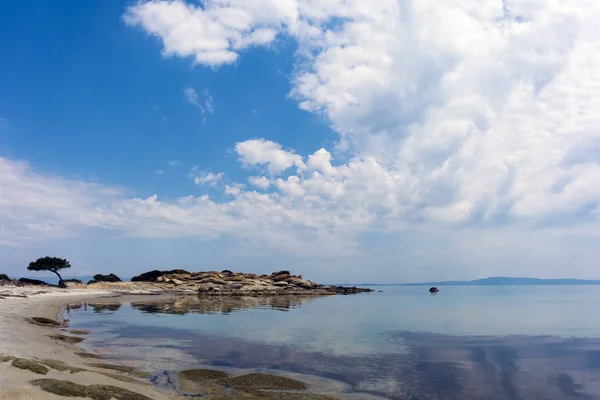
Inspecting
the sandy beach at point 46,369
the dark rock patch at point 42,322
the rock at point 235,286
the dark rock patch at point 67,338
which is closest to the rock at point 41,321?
the dark rock patch at point 42,322

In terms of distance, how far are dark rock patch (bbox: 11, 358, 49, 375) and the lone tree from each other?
86.2 metres

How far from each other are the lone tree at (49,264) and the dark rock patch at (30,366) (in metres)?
86.2

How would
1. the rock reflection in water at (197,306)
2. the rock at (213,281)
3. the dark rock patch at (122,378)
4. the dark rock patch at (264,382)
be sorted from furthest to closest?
1. the rock at (213,281)
2. the rock reflection in water at (197,306)
3. the dark rock patch at (264,382)
4. the dark rock patch at (122,378)

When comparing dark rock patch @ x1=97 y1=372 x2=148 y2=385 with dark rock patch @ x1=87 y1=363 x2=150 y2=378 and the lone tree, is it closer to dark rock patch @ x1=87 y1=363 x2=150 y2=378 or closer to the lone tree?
dark rock patch @ x1=87 y1=363 x2=150 y2=378

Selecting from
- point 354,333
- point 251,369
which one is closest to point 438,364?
point 251,369

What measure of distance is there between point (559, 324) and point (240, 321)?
132 feet

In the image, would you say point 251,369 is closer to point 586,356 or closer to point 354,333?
point 354,333

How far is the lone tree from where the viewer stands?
89.5 m

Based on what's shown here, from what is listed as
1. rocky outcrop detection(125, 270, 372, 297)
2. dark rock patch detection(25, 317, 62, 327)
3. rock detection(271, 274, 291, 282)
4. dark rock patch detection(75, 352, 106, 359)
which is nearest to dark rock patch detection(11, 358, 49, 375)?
dark rock patch detection(75, 352, 106, 359)

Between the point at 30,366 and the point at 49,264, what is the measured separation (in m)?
89.5

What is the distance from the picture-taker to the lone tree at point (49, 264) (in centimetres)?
8950

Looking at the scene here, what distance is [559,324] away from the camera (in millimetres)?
50031

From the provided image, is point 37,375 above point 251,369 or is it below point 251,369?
above

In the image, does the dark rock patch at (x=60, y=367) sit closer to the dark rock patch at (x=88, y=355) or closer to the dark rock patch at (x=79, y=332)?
the dark rock patch at (x=88, y=355)
